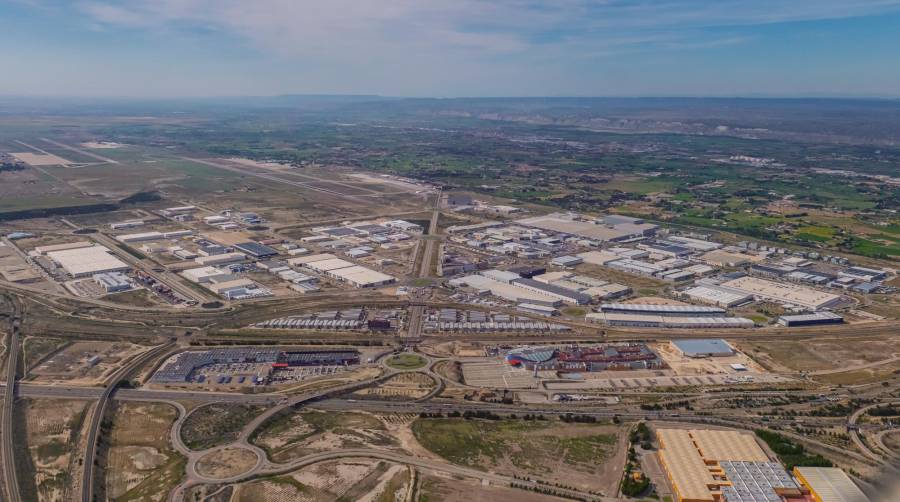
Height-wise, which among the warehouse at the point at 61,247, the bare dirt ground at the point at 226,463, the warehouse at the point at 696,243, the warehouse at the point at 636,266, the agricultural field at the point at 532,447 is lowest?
the agricultural field at the point at 532,447

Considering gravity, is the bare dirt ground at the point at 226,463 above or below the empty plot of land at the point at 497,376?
above

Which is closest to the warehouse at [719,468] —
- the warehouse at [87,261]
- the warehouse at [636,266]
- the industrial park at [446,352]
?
the industrial park at [446,352]

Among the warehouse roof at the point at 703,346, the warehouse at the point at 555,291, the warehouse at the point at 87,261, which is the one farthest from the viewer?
the warehouse at the point at 87,261

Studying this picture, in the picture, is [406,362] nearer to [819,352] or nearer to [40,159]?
[819,352]

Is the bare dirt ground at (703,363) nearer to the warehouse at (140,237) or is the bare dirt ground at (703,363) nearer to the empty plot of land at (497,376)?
the empty plot of land at (497,376)

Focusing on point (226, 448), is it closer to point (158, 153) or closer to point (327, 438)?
point (327, 438)

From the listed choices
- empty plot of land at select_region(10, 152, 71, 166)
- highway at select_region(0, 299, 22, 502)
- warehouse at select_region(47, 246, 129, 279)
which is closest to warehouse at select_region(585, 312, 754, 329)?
highway at select_region(0, 299, 22, 502)

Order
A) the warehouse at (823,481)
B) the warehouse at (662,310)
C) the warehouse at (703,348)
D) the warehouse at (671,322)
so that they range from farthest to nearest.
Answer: the warehouse at (662,310), the warehouse at (671,322), the warehouse at (703,348), the warehouse at (823,481)
